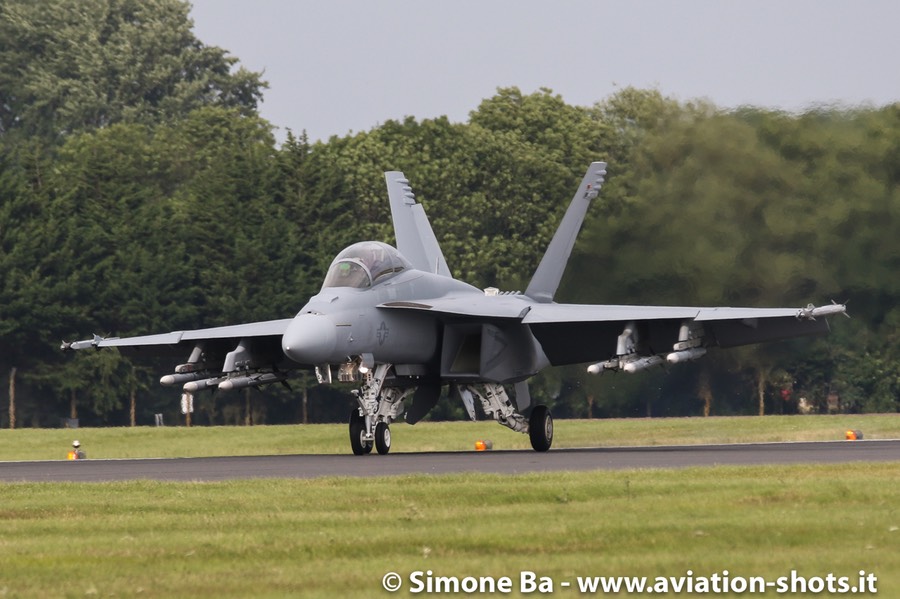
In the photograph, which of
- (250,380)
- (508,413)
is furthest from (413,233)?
(250,380)

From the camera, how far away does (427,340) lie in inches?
1088

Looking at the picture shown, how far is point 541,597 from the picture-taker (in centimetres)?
1021

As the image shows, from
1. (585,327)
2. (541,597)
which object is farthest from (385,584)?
(585,327)

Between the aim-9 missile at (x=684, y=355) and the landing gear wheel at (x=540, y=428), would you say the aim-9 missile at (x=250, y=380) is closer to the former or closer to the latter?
the landing gear wheel at (x=540, y=428)

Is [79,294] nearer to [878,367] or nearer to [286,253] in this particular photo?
[286,253]

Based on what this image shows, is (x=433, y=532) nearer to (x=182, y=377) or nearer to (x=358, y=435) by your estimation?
(x=358, y=435)

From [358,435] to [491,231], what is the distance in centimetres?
3727

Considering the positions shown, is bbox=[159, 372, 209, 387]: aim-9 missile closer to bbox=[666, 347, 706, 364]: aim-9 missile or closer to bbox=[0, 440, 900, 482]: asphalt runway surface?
bbox=[0, 440, 900, 482]: asphalt runway surface

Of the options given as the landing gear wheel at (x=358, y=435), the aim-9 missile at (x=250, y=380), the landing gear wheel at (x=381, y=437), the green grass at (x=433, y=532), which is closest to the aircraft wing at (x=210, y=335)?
the aim-9 missile at (x=250, y=380)

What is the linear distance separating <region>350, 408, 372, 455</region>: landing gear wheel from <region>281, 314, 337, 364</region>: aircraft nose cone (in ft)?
6.02

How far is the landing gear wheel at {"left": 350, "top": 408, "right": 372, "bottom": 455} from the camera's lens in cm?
2636

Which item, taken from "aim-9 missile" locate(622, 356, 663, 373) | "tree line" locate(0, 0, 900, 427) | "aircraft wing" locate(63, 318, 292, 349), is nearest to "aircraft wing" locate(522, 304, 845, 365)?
"aim-9 missile" locate(622, 356, 663, 373)


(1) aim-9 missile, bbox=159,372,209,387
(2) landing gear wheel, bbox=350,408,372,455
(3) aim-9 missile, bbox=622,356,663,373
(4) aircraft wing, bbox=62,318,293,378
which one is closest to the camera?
(3) aim-9 missile, bbox=622,356,663,373

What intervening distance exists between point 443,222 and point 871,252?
79.7 feet
